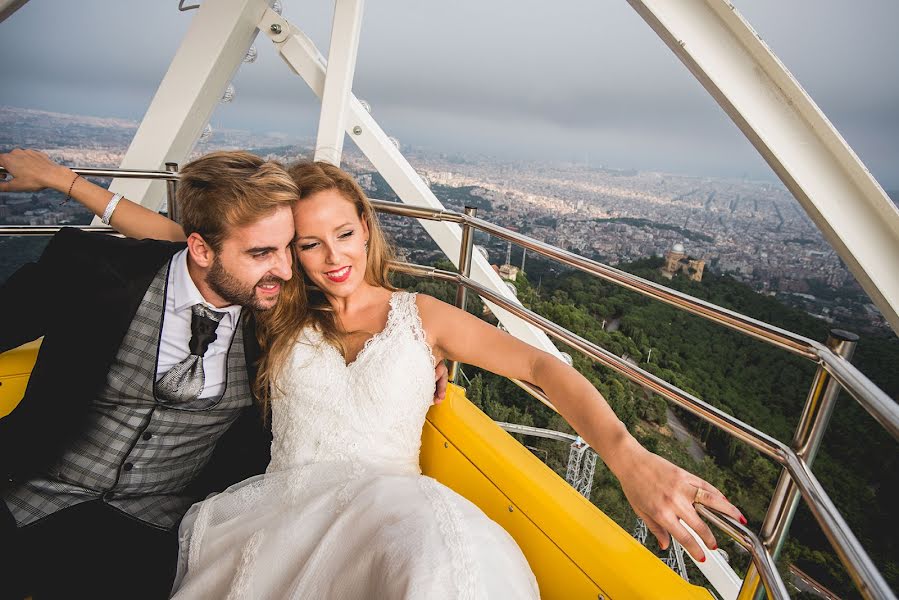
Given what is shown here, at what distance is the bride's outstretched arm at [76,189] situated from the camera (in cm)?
189

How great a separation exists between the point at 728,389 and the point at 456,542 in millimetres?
8275

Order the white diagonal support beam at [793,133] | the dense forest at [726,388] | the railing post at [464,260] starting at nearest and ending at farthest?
the white diagonal support beam at [793,133] → the railing post at [464,260] → the dense forest at [726,388]

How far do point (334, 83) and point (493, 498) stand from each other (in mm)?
2822

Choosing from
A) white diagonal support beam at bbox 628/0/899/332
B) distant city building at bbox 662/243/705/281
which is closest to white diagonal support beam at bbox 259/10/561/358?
white diagonal support beam at bbox 628/0/899/332

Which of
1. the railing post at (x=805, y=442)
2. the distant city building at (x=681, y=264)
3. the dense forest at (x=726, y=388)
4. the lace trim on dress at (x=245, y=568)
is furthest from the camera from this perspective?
the distant city building at (x=681, y=264)

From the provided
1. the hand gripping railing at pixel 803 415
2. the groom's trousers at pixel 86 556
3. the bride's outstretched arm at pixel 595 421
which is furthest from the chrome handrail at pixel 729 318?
the groom's trousers at pixel 86 556

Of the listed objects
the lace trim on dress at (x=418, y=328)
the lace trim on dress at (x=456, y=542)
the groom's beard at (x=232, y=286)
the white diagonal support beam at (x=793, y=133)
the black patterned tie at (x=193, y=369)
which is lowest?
the lace trim on dress at (x=456, y=542)

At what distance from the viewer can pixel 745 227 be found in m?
7.70

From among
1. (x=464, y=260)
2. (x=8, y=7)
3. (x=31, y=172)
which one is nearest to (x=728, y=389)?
(x=464, y=260)

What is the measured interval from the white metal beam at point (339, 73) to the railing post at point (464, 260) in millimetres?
1259

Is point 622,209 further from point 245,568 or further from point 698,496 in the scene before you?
point 245,568

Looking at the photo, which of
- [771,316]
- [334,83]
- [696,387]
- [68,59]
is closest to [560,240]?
[771,316]

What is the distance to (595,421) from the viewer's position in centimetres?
129

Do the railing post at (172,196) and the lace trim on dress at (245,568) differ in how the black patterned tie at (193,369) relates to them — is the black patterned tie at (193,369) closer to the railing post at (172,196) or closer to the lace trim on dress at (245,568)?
the lace trim on dress at (245,568)
